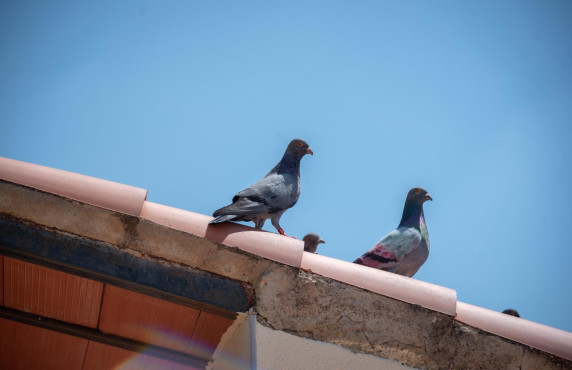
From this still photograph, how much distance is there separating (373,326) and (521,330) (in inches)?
24.8

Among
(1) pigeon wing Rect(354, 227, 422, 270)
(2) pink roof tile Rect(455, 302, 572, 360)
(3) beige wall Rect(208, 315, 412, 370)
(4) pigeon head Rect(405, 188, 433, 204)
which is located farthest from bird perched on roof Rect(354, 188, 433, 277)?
(3) beige wall Rect(208, 315, 412, 370)

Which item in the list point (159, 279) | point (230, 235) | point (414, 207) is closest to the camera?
point (159, 279)

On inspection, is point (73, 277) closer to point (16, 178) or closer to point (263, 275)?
point (16, 178)

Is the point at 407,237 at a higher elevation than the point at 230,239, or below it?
higher

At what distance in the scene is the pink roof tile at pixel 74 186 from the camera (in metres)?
1.95

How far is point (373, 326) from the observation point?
2031 millimetres

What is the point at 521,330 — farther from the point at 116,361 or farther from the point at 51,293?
the point at 51,293

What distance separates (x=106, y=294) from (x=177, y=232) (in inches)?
15.0

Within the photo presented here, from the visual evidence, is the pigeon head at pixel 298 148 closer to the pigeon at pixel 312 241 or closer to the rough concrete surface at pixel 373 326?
the pigeon at pixel 312 241

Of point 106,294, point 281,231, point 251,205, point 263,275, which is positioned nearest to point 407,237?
point 281,231

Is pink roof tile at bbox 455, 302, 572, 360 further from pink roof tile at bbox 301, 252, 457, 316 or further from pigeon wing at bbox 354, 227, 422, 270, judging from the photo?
pigeon wing at bbox 354, 227, 422, 270

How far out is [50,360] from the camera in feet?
6.86

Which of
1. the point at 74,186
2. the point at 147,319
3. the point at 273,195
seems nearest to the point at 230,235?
the point at 147,319

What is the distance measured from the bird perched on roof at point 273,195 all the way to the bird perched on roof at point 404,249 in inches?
28.4
